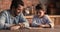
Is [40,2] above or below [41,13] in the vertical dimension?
above

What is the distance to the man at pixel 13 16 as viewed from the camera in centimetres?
235

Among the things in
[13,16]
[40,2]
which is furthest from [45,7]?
[13,16]

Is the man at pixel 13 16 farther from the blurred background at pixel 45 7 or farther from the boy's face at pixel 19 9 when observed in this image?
the blurred background at pixel 45 7

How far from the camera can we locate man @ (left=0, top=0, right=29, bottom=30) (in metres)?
2.35

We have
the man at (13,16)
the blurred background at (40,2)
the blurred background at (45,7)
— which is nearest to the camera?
the man at (13,16)

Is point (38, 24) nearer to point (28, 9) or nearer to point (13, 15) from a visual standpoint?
point (13, 15)

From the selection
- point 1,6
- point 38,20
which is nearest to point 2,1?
point 1,6

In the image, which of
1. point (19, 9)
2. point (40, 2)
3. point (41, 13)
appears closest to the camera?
point (19, 9)

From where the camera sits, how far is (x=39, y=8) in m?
2.77

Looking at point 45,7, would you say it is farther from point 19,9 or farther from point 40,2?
point 19,9

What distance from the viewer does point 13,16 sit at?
2480mm

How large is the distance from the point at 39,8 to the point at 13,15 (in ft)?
1.51

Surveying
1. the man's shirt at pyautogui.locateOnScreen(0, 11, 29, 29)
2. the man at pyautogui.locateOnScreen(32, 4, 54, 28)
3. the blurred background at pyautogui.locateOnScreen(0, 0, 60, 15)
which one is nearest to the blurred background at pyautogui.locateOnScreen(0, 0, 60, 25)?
the blurred background at pyautogui.locateOnScreen(0, 0, 60, 15)

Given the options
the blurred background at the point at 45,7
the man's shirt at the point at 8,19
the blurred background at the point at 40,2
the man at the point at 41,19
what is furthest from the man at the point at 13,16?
the blurred background at the point at 40,2
